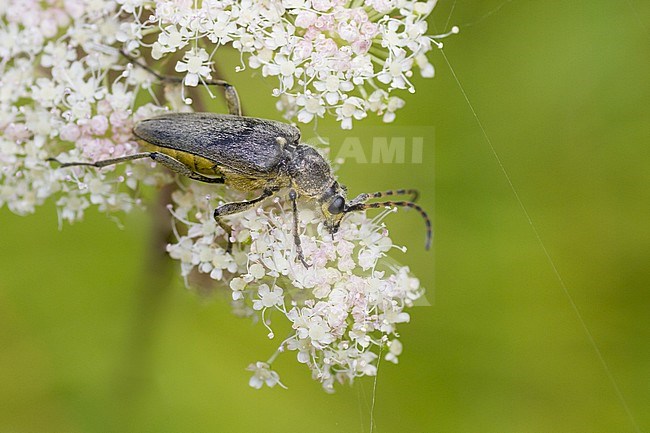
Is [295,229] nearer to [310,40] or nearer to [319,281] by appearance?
[319,281]

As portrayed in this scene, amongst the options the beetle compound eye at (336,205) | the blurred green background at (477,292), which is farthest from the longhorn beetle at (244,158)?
the blurred green background at (477,292)

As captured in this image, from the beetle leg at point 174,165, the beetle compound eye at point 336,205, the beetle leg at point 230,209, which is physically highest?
the beetle leg at point 174,165

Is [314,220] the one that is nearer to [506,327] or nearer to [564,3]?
[506,327]

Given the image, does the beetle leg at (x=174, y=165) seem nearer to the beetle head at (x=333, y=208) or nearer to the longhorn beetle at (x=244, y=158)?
the longhorn beetle at (x=244, y=158)

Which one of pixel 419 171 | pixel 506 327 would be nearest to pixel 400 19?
pixel 419 171

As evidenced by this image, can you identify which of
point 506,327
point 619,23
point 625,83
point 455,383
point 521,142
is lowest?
point 455,383
